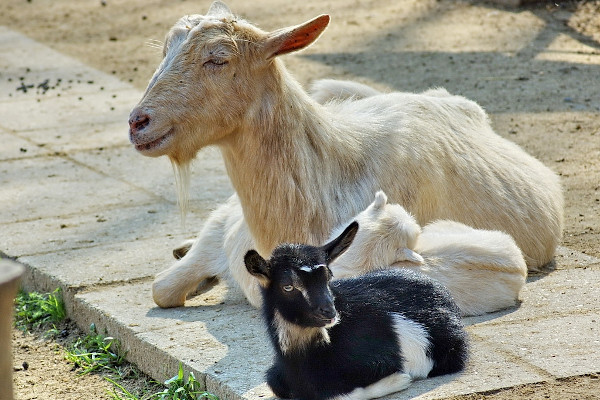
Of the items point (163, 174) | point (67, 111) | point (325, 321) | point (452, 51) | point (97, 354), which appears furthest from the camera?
point (452, 51)

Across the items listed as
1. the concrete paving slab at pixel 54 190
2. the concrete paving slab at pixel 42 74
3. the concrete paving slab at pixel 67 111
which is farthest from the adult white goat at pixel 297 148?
the concrete paving slab at pixel 42 74

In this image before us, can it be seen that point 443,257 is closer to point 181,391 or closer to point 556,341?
point 556,341

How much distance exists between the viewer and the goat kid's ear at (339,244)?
3.98 metres

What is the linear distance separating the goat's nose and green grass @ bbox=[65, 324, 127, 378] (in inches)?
43.9

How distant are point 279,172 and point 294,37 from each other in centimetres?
63

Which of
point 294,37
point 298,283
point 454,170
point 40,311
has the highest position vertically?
point 294,37

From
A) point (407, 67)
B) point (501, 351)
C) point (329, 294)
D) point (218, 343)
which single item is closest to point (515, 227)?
point (501, 351)

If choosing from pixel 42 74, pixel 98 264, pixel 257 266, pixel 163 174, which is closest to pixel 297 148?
pixel 257 266

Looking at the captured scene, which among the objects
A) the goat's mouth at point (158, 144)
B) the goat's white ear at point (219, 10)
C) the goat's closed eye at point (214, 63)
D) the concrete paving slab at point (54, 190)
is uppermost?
the goat's white ear at point (219, 10)

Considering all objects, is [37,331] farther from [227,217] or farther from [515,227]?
[515,227]

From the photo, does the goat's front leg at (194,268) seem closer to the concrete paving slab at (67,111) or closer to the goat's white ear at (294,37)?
the goat's white ear at (294,37)

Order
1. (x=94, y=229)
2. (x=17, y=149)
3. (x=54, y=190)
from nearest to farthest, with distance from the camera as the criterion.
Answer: (x=94, y=229) < (x=54, y=190) < (x=17, y=149)

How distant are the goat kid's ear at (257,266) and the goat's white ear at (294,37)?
1.37m

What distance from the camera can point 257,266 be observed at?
3.82 m
